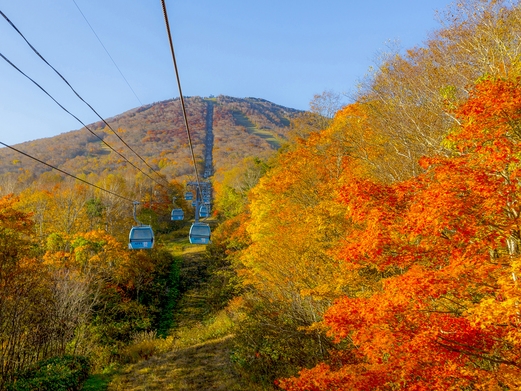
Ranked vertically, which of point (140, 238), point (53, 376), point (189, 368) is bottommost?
point (189, 368)

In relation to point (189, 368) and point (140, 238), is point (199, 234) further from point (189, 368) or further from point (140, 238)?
point (189, 368)

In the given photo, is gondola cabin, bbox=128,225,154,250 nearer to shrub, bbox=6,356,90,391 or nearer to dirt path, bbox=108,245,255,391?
shrub, bbox=6,356,90,391

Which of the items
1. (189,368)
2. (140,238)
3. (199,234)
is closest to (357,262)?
(199,234)

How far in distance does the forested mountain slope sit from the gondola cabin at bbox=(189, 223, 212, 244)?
134 ft

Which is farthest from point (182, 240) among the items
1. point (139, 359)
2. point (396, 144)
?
point (396, 144)

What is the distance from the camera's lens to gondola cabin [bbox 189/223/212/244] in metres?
14.4

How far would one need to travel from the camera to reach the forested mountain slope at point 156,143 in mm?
83750

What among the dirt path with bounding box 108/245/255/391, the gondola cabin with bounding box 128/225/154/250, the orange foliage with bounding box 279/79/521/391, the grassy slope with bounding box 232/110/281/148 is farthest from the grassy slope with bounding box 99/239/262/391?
the grassy slope with bounding box 232/110/281/148

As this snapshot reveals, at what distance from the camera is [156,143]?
384ft

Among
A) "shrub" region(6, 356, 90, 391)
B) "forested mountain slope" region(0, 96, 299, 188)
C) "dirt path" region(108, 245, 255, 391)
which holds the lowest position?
"dirt path" region(108, 245, 255, 391)

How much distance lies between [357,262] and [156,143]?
376 feet

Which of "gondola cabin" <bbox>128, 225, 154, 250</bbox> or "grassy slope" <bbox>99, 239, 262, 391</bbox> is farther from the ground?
"gondola cabin" <bbox>128, 225, 154, 250</bbox>

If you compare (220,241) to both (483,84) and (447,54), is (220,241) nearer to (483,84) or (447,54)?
(447,54)

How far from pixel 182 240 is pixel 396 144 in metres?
41.5
